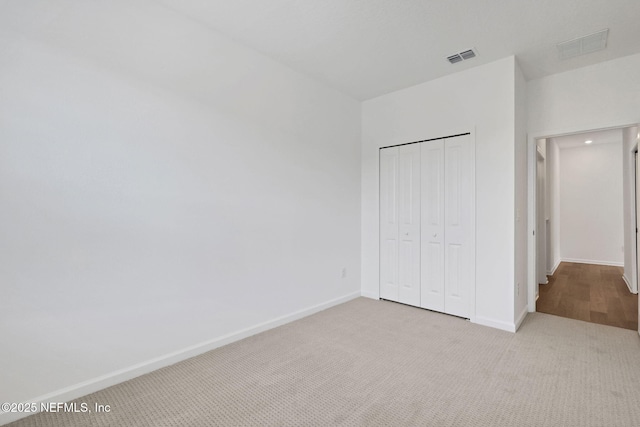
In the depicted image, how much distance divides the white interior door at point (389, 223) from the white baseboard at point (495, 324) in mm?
1024

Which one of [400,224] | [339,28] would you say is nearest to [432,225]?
[400,224]

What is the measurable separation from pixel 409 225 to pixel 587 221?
5584 mm

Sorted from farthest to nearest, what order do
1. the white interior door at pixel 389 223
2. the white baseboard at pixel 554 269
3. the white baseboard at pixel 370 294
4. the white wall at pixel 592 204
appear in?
the white wall at pixel 592 204, the white baseboard at pixel 554 269, the white baseboard at pixel 370 294, the white interior door at pixel 389 223

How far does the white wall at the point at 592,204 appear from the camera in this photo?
6344 mm

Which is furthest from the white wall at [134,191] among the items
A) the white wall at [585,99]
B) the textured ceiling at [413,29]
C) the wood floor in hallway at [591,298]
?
the wood floor in hallway at [591,298]

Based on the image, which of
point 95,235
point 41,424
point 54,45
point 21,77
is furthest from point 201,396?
point 54,45

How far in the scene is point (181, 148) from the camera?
2.43m

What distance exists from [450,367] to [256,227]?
205 centimetres

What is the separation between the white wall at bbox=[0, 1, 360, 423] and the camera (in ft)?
5.83

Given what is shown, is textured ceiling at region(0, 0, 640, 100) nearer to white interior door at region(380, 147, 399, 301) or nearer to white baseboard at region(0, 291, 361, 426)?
white interior door at region(380, 147, 399, 301)

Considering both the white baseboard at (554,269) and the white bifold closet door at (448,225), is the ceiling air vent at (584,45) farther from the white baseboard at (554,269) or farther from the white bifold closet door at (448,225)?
the white baseboard at (554,269)

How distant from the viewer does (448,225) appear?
3.47 m

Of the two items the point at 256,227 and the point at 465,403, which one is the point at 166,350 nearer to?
the point at 256,227

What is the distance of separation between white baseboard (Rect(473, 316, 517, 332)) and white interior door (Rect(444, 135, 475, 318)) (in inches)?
4.8
